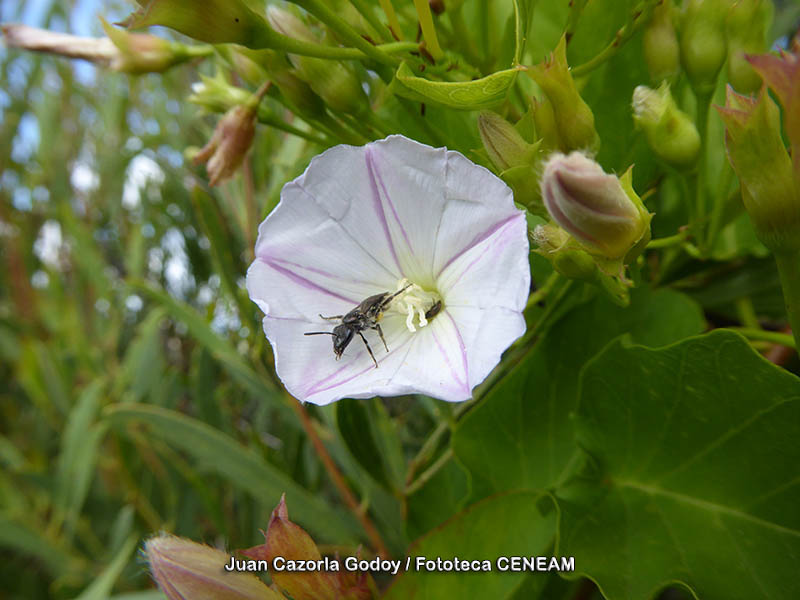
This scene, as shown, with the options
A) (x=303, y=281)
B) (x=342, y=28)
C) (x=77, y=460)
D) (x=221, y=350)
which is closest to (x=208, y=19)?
(x=342, y=28)

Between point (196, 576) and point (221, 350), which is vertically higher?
point (196, 576)

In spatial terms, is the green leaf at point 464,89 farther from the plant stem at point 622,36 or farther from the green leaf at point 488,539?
the green leaf at point 488,539

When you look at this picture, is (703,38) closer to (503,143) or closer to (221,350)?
(503,143)

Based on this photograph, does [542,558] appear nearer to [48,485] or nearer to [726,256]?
[726,256]

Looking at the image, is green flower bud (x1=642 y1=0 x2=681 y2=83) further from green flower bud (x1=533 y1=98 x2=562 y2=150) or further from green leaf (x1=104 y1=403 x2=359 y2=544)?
green leaf (x1=104 y1=403 x2=359 y2=544)

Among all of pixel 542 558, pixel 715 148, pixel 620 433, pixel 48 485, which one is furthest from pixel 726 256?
pixel 48 485
